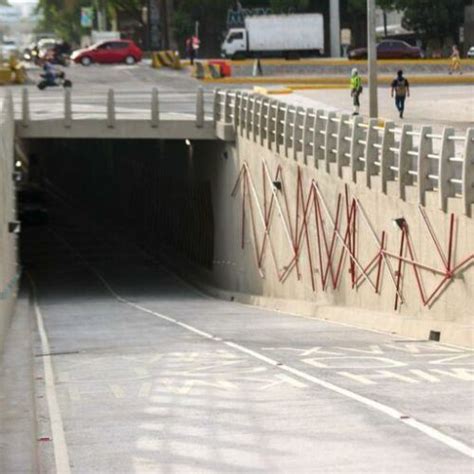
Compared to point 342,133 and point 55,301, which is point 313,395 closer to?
point 342,133

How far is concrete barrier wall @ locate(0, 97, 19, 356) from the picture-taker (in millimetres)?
28406

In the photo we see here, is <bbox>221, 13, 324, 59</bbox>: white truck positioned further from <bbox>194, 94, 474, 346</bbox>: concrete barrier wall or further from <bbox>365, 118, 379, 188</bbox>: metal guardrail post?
<bbox>365, 118, 379, 188</bbox>: metal guardrail post

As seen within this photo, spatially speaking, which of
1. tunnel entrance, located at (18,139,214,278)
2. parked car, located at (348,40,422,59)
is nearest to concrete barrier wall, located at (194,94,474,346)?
tunnel entrance, located at (18,139,214,278)

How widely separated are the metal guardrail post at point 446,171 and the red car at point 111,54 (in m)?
81.2

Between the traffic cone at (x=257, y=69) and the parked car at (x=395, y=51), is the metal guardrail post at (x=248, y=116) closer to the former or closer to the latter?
the traffic cone at (x=257, y=69)

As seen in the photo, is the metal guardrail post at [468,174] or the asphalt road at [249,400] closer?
the asphalt road at [249,400]

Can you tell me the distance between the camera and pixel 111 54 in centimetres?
10825

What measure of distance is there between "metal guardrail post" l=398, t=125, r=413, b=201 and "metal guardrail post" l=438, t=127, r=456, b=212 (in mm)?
2689

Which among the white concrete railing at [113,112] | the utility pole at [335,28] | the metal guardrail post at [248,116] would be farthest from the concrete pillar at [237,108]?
the utility pole at [335,28]

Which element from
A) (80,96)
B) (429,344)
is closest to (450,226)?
(429,344)

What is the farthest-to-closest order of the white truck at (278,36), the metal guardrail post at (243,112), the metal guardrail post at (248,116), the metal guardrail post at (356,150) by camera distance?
1. the white truck at (278,36)
2. the metal guardrail post at (243,112)
3. the metal guardrail post at (248,116)
4. the metal guardrail post at (356,150)

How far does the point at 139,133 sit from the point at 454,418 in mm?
39252

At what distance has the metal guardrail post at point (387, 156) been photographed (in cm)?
3206

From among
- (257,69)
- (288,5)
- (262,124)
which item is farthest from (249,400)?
(288,5)
